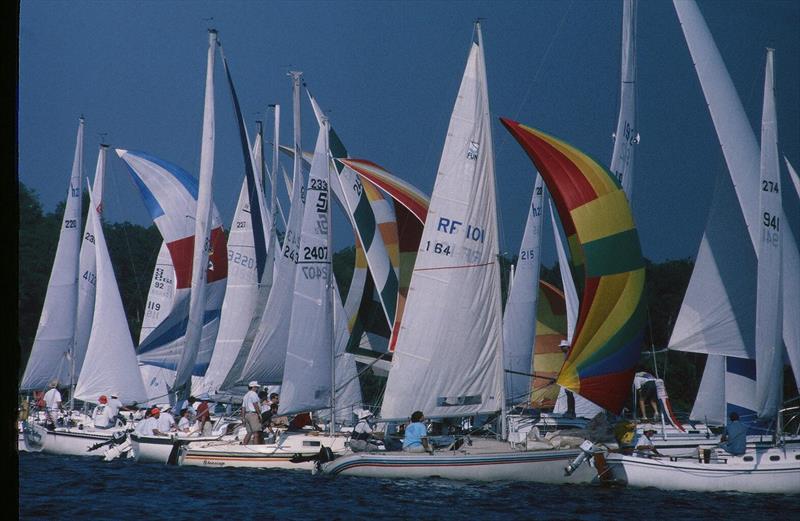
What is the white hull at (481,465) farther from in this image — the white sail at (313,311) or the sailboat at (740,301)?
the white sail at (313,311)

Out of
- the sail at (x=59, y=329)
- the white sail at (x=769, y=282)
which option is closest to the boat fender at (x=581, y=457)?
the white sail at (x=769, y=282)

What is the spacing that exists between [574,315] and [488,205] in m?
8.01

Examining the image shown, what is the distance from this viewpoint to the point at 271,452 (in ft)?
55.3

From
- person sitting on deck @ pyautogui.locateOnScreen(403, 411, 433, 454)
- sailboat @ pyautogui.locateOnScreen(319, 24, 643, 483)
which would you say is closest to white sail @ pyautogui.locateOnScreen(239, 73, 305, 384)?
sailboat @ pyautogui.locateOnScreen(319, 24, 643, 483)

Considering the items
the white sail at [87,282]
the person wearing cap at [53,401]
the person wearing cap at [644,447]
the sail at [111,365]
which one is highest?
the white sail at [87,282]

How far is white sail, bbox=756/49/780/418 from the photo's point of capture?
15078 millimetres

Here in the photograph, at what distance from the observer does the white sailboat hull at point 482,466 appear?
1492 centimetres

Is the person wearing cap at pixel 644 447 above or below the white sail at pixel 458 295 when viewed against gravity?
below

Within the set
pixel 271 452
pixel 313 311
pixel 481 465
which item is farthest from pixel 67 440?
pixel 481 465

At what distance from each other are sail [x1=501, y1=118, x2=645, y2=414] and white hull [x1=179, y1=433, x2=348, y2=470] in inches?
156

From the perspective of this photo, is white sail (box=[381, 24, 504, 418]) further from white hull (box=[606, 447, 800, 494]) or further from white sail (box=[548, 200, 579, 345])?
white sail (box=[548, 200, 579, 345])

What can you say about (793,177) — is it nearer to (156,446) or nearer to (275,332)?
(275,332)

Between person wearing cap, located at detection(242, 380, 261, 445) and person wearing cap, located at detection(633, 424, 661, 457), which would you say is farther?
person wearing cap, located at detection(242, 380, 261, 445)

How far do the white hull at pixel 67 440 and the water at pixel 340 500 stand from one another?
4.14 meters
